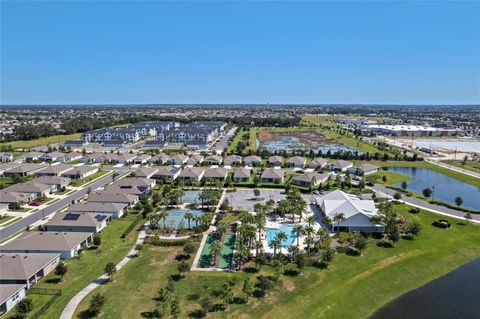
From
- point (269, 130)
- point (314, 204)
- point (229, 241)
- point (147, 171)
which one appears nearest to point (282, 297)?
point (229, 241)

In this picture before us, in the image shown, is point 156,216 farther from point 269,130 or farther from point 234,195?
point 269,130

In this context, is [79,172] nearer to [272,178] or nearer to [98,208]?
[98,208]

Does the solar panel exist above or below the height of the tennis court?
above

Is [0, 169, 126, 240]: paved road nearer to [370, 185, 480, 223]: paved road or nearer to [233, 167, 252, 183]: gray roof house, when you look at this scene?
[233, 167, 252, 183]: gray roof house

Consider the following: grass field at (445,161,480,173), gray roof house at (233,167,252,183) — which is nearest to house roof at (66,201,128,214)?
gray roof house at (233,167,252,183)

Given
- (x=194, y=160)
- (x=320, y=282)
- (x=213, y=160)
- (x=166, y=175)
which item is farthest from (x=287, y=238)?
(x=194, y=160)

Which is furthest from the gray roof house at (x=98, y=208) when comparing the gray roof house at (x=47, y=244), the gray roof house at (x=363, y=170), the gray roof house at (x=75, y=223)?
the gray roof house at (x=363, y=170)
